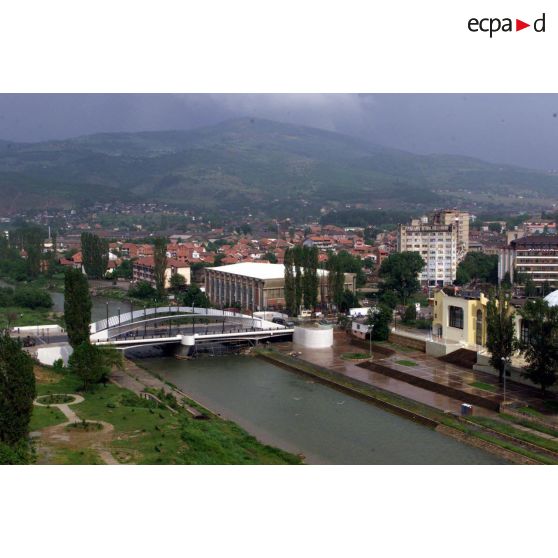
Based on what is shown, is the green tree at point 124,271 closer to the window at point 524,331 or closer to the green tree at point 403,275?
the green tree at point 403,275

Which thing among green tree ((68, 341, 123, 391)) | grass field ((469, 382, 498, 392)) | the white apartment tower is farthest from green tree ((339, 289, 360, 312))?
green tree ((68, 341, 123, 391))

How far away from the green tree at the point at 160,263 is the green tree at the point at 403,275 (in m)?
5.32

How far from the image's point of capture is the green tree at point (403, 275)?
697 inches

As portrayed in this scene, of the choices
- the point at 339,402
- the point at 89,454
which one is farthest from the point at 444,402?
the point at 89,454

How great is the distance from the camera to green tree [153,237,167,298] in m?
18.5

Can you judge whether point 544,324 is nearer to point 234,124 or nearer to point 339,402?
point 339,402

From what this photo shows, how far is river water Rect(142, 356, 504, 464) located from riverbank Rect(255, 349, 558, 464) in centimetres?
10

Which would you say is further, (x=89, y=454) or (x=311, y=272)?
(x=311, y=272)

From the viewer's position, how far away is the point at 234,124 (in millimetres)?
116938

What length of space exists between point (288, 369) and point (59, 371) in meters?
3.34

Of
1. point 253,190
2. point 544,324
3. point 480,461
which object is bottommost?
point 480,461

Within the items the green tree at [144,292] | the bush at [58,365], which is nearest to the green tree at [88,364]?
the bush at [58,365]

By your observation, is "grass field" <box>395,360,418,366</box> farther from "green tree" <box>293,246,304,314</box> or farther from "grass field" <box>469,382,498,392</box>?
"green tree" <box>293,246,304,314</box>

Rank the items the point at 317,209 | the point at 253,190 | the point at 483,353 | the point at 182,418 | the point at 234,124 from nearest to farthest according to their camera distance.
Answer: the point at 182,418
the point at 483,353
the point at 317,209
the point at 253,190
the point at 234,124
